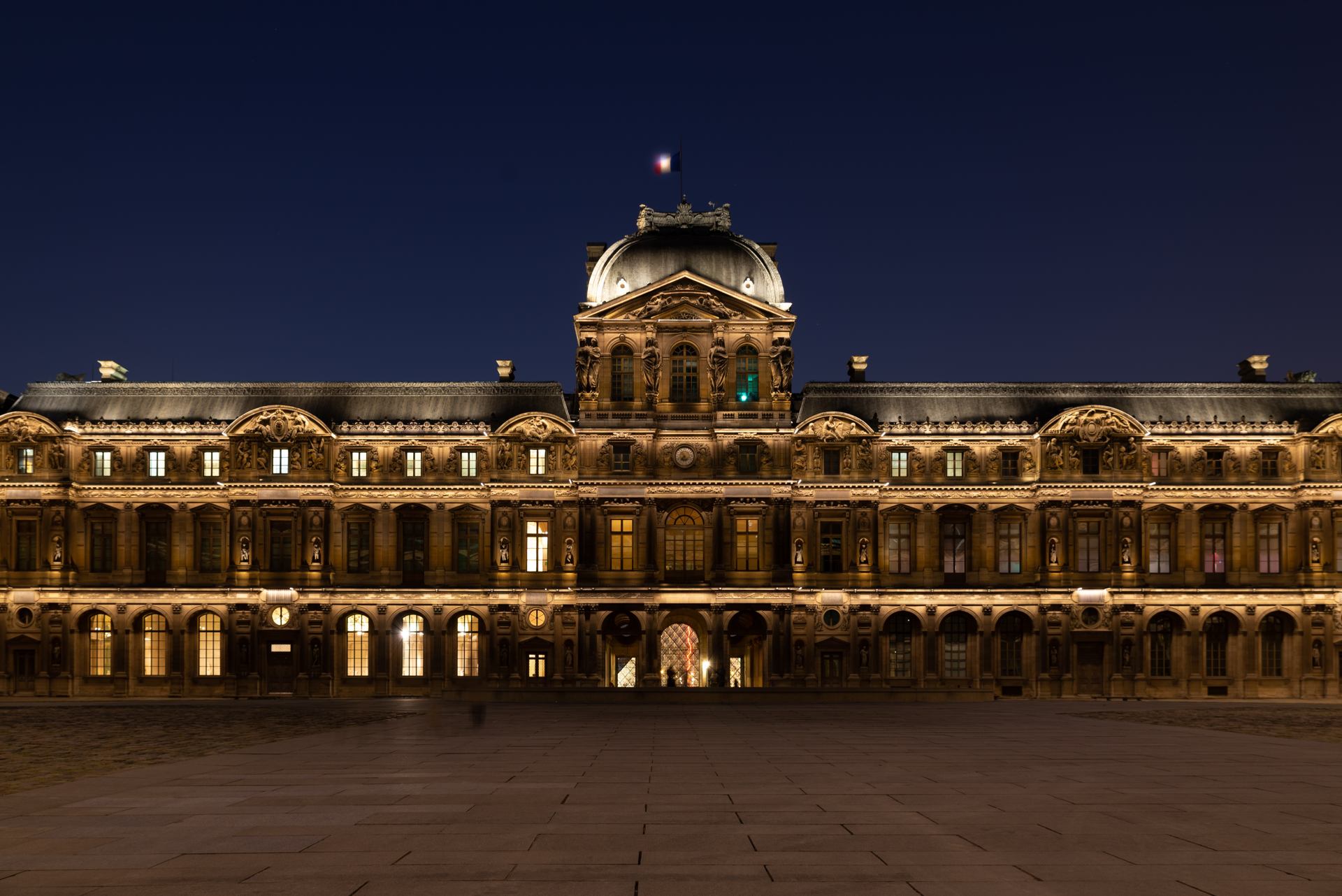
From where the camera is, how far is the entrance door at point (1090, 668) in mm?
67438

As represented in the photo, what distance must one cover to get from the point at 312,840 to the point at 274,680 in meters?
52.9

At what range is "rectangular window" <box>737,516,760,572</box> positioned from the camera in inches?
2650

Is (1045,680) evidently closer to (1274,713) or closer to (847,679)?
(847,679)

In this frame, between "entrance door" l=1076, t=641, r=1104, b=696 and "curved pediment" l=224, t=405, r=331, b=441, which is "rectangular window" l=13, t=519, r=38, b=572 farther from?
"entrance door" l=1076, t=641, r=1104, b=696

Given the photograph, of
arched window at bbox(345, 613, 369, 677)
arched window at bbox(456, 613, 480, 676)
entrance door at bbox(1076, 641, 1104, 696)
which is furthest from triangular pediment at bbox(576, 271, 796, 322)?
entrance door at bbox(1076, 641, 1104, 696)

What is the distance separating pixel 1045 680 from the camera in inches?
2650

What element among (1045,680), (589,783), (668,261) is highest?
(668,261)

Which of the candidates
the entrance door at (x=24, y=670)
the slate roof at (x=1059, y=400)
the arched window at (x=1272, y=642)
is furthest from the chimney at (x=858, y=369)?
the entrance door at (x=24, y=670)

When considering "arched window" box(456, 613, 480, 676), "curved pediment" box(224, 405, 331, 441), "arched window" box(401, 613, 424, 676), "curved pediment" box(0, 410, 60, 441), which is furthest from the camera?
"arched window" box(456, 613, 480, 676)

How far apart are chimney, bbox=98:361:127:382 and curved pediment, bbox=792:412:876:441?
142 feet

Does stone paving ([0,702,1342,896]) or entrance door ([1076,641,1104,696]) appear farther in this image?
entrance door ([1076,641,1104,696])

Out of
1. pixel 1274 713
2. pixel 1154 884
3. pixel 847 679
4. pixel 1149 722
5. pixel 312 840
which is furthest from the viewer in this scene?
pixel 847 679

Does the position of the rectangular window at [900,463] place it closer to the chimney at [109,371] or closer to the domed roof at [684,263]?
the domed roof at [684,263]

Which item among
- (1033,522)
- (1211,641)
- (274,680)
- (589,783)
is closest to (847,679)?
(1033,522)
